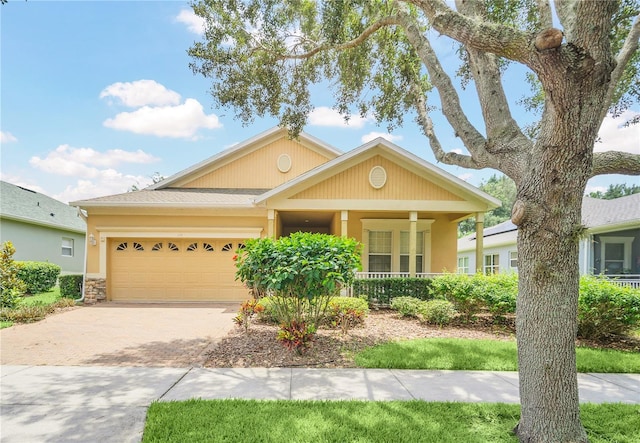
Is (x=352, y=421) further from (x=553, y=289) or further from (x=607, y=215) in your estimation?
(x=607, y=215)

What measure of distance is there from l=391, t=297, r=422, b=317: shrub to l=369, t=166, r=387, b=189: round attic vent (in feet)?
13.0

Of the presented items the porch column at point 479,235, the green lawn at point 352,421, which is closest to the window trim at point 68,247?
the green lawn at point 352,421

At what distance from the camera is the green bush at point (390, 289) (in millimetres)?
A: 10727

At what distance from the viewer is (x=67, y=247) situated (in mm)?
18953

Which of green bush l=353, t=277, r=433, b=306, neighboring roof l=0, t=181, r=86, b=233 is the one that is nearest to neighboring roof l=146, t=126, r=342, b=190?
neighboring roof l=0, t=181, r=86, b=233

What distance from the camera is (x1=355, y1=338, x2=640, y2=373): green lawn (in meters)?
→ 5.44

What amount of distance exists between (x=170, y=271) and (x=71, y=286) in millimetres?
3425

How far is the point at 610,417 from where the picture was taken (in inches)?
147

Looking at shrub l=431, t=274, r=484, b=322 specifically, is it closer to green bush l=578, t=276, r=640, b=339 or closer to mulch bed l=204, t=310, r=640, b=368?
mulch bed l=204, t=310, r=640, b=368

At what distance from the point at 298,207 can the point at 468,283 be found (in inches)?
228

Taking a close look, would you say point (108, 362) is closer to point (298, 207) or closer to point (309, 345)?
point (309, 345)

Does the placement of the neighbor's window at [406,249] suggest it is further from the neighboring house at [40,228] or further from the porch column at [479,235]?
the neighboring house at [40,228]

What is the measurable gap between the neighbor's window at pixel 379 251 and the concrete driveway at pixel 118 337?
6032 millimetres

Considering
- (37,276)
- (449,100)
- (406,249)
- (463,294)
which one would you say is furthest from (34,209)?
(449,100)
